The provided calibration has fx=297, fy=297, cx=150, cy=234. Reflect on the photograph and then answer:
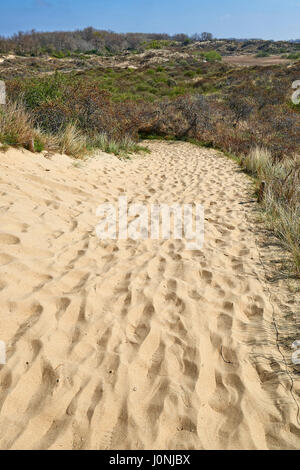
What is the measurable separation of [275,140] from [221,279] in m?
9.88

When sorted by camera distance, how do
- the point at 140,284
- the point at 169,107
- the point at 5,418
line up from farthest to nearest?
the point at 169,107, the point at 140,284, the point at 5,418

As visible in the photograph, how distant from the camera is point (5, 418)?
6.02 ft

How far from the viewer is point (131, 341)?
251 cm

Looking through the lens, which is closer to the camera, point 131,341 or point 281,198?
point 131,341

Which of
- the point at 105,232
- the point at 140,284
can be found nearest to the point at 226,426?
the point at 140,284

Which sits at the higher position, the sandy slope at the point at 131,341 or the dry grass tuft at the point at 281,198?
the dry grass tuft at the point at 281,198

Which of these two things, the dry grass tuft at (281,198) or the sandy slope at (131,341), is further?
the dry grass tuft at (281,198)

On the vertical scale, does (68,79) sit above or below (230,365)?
above

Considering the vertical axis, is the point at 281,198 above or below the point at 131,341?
above

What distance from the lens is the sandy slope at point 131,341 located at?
1.87m

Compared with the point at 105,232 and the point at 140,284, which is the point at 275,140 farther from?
the point at 140,284

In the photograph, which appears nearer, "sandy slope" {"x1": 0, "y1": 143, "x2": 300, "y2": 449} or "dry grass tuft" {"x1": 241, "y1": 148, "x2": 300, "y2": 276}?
"sandy slope" {"x1": 0, "y1": 143, "x2": 300, "y2": 449}

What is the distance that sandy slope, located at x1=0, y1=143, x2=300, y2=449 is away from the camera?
1872 mm

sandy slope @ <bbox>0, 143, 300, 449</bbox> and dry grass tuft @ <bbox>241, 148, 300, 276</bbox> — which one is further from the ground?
dry grass tuft @ <bbox>241, 148, 300, 276</bbox>
